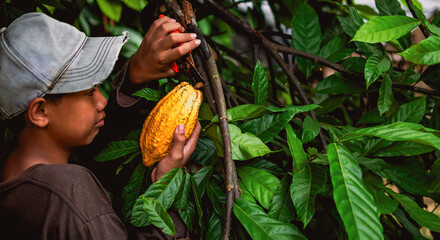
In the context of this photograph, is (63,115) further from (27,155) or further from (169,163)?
(169,163)

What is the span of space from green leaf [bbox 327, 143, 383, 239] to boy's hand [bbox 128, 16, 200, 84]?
1.58 ft

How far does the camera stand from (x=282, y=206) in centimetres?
85

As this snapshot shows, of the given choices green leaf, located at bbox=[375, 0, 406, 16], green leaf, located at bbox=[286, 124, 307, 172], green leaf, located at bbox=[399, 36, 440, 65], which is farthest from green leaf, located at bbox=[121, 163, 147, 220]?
green leaf, located at bbox=[375, 0, 406, 16]

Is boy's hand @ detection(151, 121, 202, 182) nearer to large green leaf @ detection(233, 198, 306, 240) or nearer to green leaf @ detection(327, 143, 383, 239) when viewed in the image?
large green leaf @ detection(233, 198, 306, 240)

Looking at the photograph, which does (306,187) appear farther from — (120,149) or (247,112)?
(120,149)

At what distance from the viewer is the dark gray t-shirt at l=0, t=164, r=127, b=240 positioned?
33.0 inches

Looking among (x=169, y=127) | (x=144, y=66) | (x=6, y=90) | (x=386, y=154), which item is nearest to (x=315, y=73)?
(x=386, y=154)

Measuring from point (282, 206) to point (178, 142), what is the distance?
32 centimetres

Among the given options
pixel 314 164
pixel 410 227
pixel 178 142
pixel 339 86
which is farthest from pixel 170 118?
pixel 410 227

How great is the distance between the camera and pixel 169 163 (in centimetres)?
91

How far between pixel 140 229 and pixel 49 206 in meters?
0.26

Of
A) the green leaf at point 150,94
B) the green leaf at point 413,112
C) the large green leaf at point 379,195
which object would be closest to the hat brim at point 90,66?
→ the green leaf at point 150,94

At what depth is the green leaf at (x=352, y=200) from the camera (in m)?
0.62

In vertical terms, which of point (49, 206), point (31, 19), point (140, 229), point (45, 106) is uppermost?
point (31, 19)
